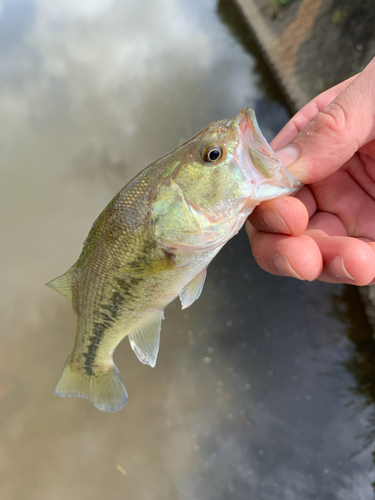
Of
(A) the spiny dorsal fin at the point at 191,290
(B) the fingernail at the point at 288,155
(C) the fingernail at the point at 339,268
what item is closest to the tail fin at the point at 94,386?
(A) the spiny dorsal fin at the point at 191,290

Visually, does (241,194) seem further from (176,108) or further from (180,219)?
(176,108)

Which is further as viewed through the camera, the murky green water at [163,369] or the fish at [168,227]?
the murky green water at [163,369]

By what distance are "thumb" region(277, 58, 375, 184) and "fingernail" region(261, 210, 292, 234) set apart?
26cm

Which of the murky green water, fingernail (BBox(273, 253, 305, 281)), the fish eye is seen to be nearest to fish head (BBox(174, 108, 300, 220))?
the fish eye

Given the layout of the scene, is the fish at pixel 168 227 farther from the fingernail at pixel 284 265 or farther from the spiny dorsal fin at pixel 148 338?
the fingernail at pixel 284 265

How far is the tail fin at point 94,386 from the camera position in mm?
1887

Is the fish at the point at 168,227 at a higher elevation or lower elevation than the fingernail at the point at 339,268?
higher

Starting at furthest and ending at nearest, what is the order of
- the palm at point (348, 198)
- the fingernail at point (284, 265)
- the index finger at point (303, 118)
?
1. the index finger at point (303, 118)
2. the palm at point (348, 198)
3. the fingernail at point (284, 265)

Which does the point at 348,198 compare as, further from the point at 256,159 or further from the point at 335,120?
the point at 256,159

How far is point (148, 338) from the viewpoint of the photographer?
182 centimetres

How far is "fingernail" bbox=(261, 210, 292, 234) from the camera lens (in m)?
1.49

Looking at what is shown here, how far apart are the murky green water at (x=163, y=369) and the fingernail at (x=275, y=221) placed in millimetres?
4194

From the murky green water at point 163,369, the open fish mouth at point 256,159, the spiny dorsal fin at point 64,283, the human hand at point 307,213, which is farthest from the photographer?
the murky green water at point 163,369

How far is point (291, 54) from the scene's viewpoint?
7516 millimetres
